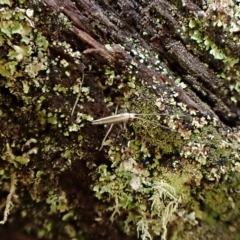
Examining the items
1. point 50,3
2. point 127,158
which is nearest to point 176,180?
point 127,158

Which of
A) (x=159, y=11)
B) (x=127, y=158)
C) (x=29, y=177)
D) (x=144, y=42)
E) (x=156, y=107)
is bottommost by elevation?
(x=29, y=177)

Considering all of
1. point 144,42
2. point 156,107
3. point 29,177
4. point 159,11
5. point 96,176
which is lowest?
point 29,177

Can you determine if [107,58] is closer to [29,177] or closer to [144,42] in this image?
[144,42]

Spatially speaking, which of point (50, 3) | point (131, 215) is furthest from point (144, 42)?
point (131, 215)

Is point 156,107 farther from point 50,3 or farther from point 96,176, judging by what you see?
point 50,3

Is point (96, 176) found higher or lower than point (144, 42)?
lower

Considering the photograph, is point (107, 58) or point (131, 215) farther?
point (131, 215)
